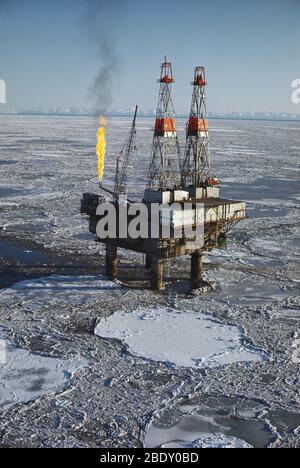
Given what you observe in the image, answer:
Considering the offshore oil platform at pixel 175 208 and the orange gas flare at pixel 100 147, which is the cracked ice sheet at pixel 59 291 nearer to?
the offshore oil platform at pixel 175 208

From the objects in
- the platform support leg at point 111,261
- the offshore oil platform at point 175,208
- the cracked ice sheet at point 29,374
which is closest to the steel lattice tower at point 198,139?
the offshore oil platform at point 175,208

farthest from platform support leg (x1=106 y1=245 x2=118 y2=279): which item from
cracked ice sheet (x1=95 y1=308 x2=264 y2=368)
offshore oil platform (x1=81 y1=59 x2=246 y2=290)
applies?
cracked ice sheet (x1=95 y1=308 x2=264 y2=368)

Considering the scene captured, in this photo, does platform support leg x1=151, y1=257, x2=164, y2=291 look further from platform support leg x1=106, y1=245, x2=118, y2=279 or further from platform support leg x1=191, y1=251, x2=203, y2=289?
platform support leg x1=106, y1=245, x2=118, y2=279

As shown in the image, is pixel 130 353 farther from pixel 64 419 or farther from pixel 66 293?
pixel 66 293

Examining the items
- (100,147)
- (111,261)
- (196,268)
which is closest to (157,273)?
(196,268)
